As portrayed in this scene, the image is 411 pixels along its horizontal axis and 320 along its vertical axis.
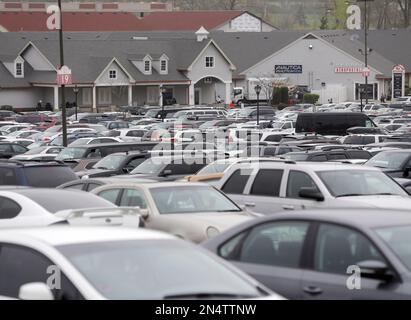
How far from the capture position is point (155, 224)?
1474 centimetres

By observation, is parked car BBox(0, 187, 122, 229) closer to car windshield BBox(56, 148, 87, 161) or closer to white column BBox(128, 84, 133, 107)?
car windshield BBox(56, 148, 87, 161)

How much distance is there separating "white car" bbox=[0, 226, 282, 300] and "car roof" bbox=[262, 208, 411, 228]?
55.1 inches

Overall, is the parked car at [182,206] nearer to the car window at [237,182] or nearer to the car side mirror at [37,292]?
the car window at [237,182]

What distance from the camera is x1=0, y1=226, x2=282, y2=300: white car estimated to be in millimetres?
7492

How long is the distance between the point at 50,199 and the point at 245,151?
17.5 metres

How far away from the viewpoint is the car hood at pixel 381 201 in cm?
1504

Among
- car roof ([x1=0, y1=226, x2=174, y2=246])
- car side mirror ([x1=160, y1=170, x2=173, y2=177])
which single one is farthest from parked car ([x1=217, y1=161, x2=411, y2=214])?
car roof ([x1=0, y1=226, x2=174, y2=246])

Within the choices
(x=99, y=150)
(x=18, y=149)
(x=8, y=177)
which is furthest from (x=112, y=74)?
(x=8, y=177)

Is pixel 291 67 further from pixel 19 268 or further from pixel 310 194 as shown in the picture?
pixel 19 268

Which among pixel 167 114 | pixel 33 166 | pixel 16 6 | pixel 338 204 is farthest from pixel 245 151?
pixel 16 6

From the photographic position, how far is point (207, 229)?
45.5 ft

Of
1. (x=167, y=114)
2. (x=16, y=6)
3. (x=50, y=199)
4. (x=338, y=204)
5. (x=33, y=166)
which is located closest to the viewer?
(x=50, y=199)

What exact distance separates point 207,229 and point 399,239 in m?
5.20
